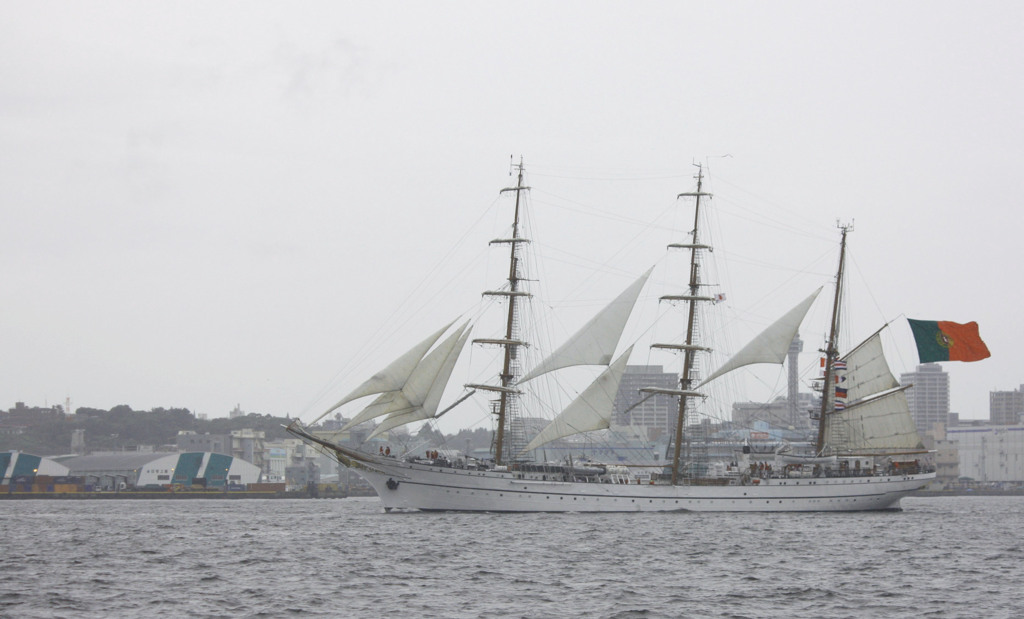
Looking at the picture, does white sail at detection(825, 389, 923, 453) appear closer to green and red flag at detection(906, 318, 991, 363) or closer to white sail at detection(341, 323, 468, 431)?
green and red flag at detection(906, 318, 991, 363)

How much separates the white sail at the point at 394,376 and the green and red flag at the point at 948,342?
35.9 m

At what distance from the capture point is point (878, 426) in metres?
89.1

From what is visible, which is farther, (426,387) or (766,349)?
(766,349)

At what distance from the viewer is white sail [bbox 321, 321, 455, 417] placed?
73.5 metres

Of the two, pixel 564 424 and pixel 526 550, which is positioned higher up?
pixel 564 424

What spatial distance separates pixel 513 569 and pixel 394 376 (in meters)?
30.7

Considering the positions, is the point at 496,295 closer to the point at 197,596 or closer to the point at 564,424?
the point at 564,424

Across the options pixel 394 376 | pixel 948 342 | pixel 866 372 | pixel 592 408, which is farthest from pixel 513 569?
pixel 948 342

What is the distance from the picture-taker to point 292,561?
4847cm

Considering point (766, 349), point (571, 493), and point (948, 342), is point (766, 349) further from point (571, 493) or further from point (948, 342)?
point (571, 493)

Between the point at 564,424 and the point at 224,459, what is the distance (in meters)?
107

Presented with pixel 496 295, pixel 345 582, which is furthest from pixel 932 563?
pixel 496 295

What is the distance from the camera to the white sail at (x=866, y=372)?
290 feet

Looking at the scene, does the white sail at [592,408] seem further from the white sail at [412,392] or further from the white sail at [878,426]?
the white sail at [878,426]
